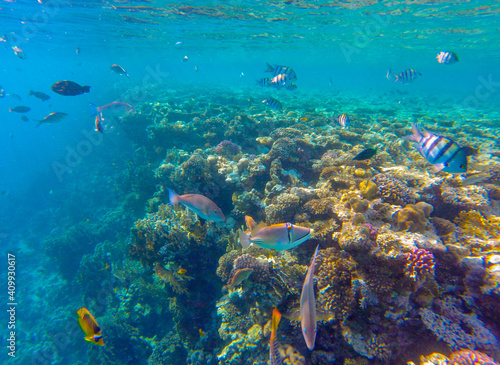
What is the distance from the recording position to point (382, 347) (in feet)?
8.57

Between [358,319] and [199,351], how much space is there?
4.29 m

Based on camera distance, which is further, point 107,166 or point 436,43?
point 436,43

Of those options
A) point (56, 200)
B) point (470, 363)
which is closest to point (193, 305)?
point (470, 363)

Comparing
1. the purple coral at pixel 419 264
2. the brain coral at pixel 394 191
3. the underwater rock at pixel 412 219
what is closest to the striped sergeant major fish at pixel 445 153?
the underwater rock at pixel 412 219

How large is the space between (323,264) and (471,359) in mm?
1685

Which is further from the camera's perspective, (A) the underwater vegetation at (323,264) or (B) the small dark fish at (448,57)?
(B) the small dark fish at (448,57)

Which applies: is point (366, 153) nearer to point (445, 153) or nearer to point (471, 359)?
point (445, 153)

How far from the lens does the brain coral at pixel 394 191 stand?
13.6ft

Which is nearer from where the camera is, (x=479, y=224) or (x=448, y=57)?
(x=479, y=224)

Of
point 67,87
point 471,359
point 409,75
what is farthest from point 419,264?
point 67,87

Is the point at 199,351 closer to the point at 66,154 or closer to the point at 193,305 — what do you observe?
the point at 193,305

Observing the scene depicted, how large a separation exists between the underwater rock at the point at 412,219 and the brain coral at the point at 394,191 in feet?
1.26

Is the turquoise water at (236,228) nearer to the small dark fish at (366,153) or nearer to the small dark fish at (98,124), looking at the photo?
the small dark fish at (366,153)

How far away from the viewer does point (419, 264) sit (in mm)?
2693
